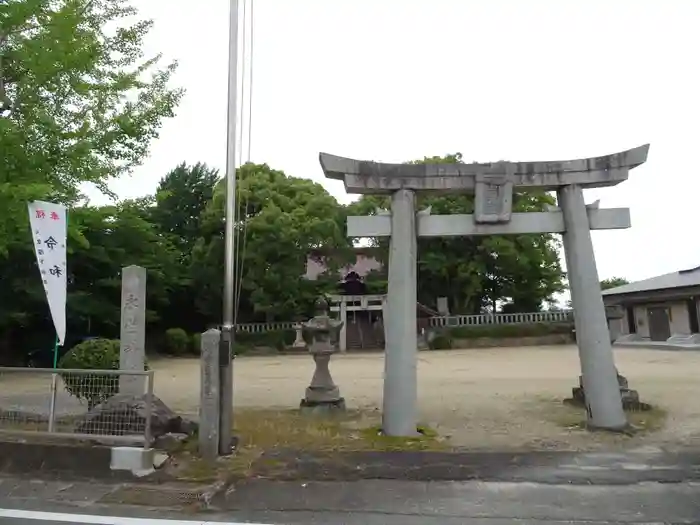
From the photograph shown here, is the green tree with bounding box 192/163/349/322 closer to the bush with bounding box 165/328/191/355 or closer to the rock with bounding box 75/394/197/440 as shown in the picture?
the bush with bounding box 165/328/191/355

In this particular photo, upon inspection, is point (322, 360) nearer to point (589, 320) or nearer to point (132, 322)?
point (132, 322)

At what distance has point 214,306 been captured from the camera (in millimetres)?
29188

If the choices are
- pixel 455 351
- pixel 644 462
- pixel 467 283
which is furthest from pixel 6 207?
pixel 467 283

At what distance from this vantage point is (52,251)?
6812 mm

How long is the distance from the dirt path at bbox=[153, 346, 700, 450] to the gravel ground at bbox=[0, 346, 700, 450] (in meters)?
0.01

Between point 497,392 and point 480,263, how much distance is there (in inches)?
672

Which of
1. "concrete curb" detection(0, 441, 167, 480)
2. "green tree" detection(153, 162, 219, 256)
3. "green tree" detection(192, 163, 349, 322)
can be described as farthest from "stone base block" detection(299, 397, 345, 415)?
"green tree" detection(153, 162, 219, 256)

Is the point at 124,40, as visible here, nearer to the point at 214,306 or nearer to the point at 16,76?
the point at 16,76

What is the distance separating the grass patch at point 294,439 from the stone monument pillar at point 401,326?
1.04 feet

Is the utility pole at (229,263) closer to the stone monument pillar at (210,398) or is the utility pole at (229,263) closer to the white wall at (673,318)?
the stone monument pillar at (210,398)

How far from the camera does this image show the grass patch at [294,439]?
5660 mm

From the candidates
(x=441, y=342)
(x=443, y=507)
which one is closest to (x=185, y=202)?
(x=441, y=342)

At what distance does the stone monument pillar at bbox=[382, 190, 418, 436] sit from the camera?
706 cm

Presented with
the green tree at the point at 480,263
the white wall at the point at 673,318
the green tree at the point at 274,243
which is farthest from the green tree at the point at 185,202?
the white wall at the point at 673,318
